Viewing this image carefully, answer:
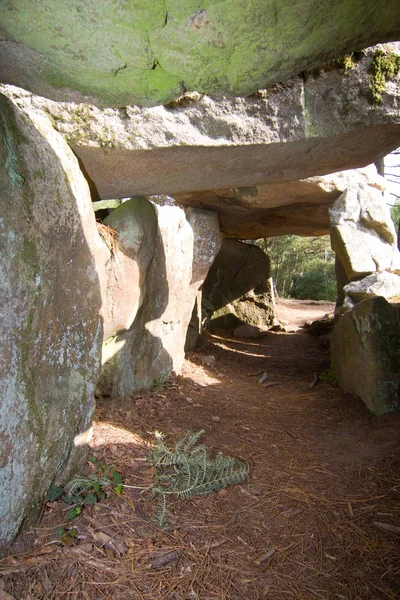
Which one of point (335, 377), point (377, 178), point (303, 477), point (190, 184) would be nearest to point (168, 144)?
point (190, 184)

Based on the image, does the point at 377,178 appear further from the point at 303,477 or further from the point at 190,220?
the point at 303,477

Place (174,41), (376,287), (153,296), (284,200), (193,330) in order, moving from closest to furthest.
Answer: (174,41), (153,296), (376,287), (284,200), (193,330)

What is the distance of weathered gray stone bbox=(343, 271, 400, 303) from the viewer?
5.54m

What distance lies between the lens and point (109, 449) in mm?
3086

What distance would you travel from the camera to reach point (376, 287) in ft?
18.6

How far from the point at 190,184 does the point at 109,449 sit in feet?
6.68

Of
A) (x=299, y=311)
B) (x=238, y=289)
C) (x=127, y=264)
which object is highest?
A: (x=127, y=264)

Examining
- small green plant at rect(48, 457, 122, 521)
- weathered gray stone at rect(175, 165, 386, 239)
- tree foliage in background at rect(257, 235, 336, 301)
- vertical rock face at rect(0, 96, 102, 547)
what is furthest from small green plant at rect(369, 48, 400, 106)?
tree foliage in background at rect(257, 235, 336, 301)

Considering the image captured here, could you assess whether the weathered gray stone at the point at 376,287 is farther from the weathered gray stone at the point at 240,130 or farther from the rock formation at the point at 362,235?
the weathered gray stone at the point at 240,130

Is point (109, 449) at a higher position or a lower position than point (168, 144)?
lower

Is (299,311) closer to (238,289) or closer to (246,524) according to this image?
(238,289)

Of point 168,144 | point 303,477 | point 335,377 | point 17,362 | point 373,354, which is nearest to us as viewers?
point 17,362

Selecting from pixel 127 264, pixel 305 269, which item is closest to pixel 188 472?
pixel 127 264

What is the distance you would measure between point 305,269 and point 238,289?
833 cm
